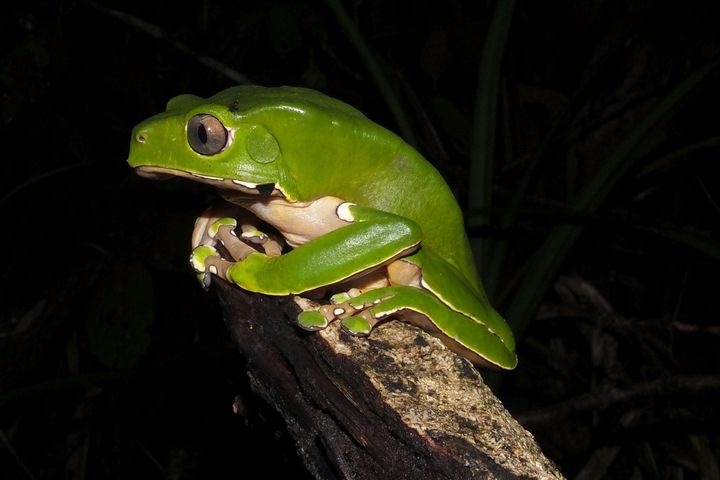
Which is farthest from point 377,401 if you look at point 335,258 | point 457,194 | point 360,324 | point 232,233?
point 457,194

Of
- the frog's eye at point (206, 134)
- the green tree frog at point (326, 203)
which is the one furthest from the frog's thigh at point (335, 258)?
the frog's eye at point (206, 134)

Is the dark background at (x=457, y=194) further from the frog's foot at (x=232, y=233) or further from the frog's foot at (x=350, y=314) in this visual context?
the frog's foot at (x=350, y=314)

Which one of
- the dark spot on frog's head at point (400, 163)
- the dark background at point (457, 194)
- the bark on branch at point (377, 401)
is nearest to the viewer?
the bark on branch at point (377, 401)

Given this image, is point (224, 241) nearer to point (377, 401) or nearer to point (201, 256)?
point (201, 256)

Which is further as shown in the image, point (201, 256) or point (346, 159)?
point (201, 256)

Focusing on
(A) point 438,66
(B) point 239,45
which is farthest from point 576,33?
(B) point 239,45

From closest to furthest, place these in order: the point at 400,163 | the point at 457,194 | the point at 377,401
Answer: the point at 377,401 → the point at 400,163 → the point at 457,194

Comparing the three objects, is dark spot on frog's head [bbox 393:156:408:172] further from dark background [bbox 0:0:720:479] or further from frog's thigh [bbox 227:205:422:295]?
dark background [bbox 0:0:720:479]
